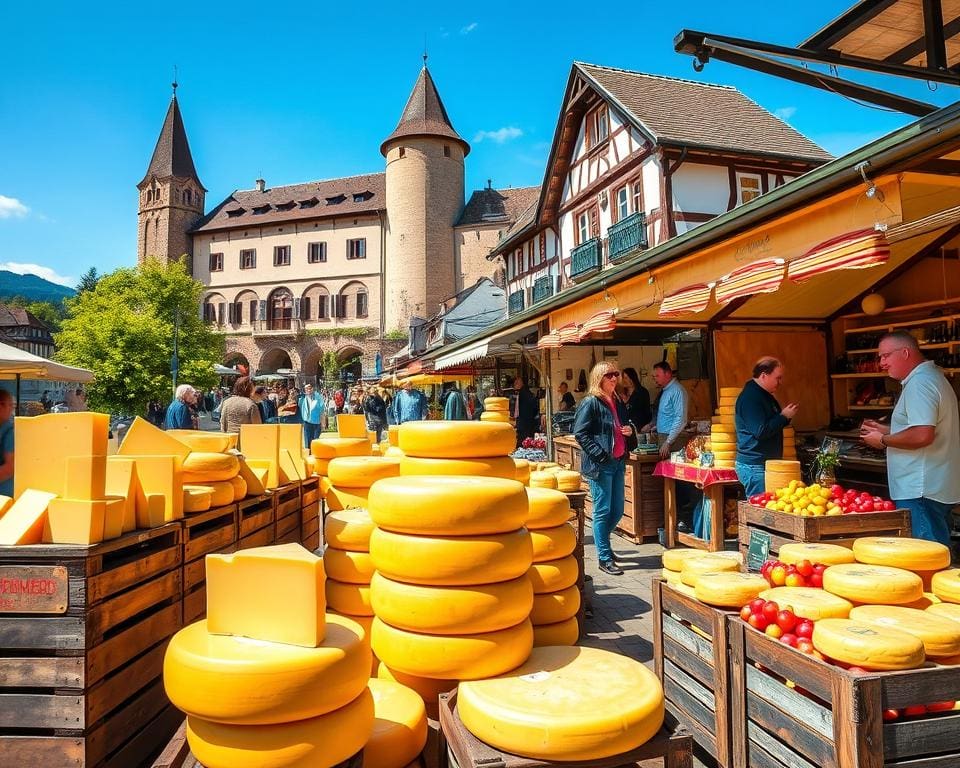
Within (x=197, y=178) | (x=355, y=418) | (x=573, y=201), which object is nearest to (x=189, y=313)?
(x=197, y=178)

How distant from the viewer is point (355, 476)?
151 inches

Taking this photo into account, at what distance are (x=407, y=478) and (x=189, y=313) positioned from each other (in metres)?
37.9

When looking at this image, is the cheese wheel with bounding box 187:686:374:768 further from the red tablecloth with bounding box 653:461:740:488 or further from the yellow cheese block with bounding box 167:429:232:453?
the red tablecloth with bounding box 653:461:740:488

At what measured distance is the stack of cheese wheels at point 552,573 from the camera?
9.07ft

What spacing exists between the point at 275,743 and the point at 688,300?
4678 mm

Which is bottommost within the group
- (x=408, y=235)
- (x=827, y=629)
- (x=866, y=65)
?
(x=827, y=629)

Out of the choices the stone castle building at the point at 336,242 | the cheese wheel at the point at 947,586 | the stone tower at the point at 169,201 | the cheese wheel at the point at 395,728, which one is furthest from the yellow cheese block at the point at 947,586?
the stone tower at the point at 169,201

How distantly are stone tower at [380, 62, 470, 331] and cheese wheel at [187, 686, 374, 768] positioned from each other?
41.5 metres

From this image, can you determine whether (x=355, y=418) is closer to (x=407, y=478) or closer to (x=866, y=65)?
(x=407, y=478)

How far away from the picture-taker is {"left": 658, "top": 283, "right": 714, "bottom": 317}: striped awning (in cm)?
518

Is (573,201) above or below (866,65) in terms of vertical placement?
above

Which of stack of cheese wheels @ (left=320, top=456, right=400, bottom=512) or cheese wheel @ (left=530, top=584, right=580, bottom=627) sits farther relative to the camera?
stack of cheese wheels @ (left=320, top=456, right=400, bottom=512)

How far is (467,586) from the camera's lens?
2.18 m

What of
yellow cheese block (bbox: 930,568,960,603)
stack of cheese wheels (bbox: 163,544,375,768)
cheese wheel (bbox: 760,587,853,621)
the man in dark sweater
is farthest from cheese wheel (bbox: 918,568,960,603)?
the man in dark sweater
